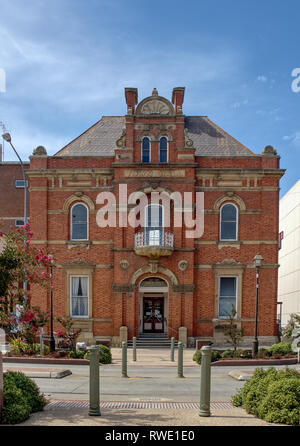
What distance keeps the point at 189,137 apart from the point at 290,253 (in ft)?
73.9

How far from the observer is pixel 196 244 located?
982 inches

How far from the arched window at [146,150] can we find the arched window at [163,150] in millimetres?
692

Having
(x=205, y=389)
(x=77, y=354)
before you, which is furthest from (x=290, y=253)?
(x=205, y=389)

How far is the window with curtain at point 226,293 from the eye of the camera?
24.8 m

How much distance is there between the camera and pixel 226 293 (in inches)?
981

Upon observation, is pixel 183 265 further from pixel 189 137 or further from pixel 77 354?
pixel 77 354

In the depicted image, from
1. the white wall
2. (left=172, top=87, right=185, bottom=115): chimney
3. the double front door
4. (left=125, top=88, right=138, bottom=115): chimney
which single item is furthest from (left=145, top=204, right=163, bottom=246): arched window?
the white wall

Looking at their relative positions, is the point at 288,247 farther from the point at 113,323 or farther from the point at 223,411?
the point at 223,411

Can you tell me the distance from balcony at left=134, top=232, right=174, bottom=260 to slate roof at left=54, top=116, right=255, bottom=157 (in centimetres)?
545

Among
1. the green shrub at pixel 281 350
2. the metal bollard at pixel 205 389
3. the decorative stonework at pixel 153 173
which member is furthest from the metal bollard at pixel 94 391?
the decorative stonework at pixel 153 173

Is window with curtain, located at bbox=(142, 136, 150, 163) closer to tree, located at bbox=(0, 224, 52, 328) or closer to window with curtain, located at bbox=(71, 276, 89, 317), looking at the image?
window with curtain, located at bbox=(71, 276, 89, 317)

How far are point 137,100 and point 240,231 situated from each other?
10271 millimetres

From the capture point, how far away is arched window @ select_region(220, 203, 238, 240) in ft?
82.6
